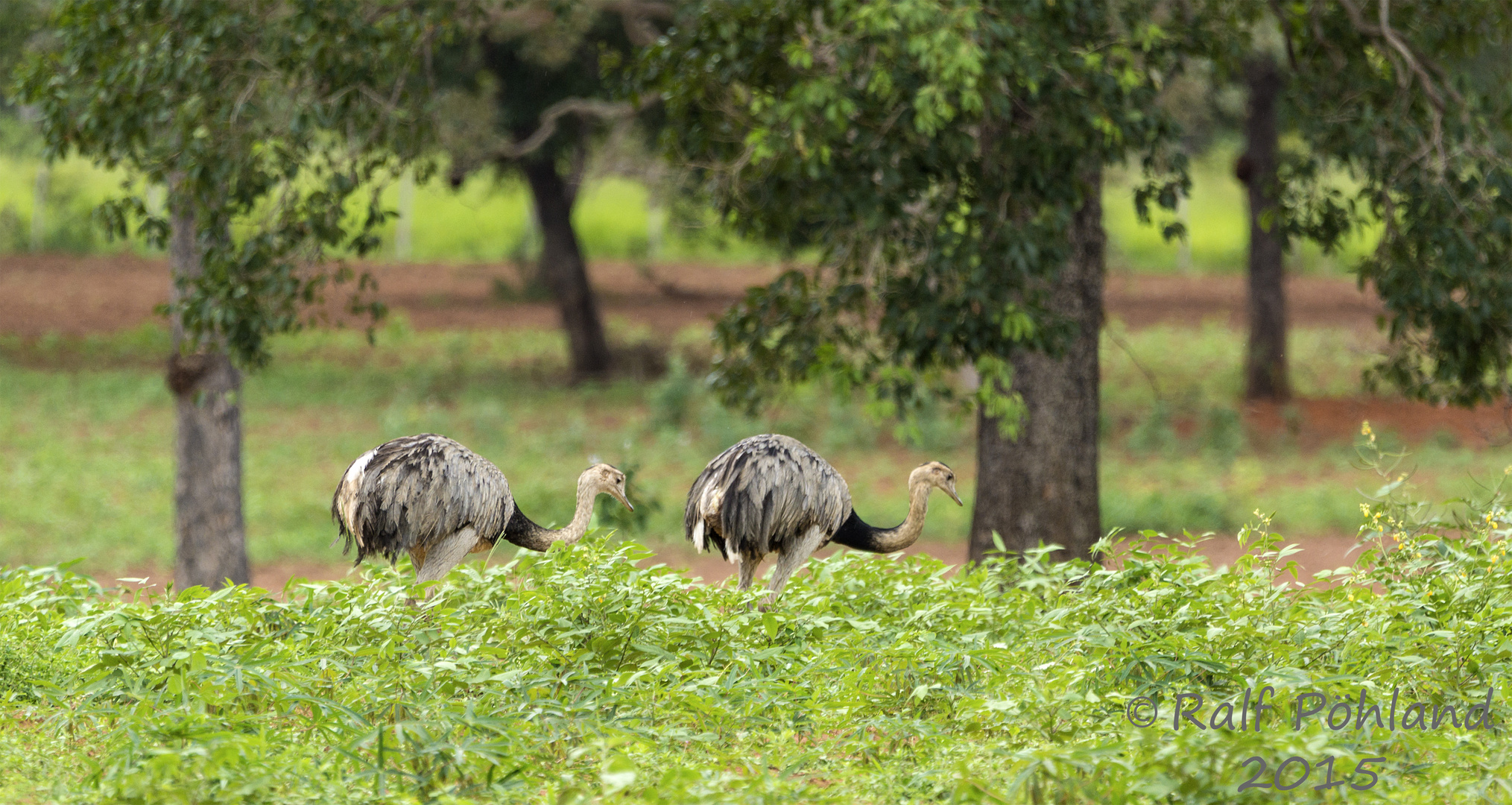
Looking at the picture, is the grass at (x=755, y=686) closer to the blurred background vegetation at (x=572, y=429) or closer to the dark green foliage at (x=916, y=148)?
the dark green foliage at (x=916, y=148)

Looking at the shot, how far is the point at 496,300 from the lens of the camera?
30.1 m

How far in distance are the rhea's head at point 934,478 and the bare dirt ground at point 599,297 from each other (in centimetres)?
1387

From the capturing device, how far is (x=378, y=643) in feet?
21.5

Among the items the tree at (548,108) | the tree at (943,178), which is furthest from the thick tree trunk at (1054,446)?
the tree at (548,108)

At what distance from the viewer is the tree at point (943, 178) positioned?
8398 mm

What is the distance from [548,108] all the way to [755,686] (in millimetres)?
13962

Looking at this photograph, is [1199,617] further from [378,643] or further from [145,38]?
[145,38]

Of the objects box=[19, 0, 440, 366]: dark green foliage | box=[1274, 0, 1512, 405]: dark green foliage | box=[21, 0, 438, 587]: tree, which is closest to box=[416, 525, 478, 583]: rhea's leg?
box=[21, 0, 438, 587]: tree

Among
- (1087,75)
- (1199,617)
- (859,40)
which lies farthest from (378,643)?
(1087,75)

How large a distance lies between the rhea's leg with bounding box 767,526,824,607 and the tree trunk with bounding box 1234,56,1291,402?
13.2 meters

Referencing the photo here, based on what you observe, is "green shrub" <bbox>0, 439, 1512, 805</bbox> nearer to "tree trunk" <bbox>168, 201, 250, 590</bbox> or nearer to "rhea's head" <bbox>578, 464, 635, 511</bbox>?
"rhea's head" <bbox>578, 464, 635, 511</bbox>

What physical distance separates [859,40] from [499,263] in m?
27.1

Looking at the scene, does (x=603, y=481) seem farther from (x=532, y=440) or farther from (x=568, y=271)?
(x=568, y=271)

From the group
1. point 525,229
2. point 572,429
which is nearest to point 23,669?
point 572,429
